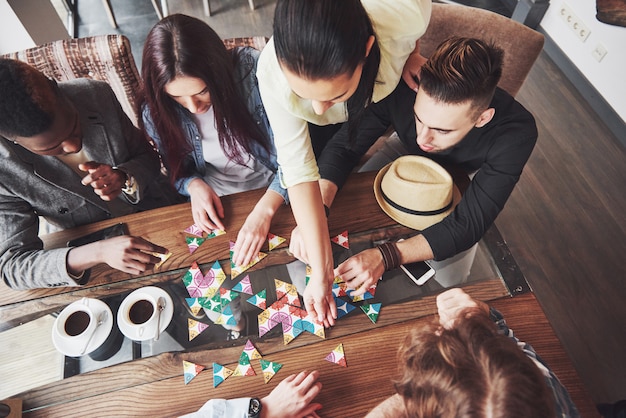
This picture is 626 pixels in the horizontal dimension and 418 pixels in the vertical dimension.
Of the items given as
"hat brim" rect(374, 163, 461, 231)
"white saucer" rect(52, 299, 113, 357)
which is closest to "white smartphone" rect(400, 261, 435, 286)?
"hat brim" rect(374, 163, 461, 231)

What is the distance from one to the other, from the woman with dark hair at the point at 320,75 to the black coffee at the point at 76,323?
2.06 feet

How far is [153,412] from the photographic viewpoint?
991mm

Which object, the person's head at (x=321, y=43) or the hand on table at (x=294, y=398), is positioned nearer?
the person's head at (x=321, y=43)

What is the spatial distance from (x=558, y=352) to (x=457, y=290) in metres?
0.29

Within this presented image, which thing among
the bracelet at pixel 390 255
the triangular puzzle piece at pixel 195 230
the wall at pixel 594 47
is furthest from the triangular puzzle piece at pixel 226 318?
the wall at pixel 594 47

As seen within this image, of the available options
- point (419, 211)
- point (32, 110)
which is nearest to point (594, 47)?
point (419, 211)

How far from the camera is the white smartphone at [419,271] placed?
1.20 m

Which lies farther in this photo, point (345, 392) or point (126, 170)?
point (126, 170)

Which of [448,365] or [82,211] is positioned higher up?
[448,365]

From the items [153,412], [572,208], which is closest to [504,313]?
[153,412]

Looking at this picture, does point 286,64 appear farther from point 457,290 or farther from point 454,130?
point 457,290

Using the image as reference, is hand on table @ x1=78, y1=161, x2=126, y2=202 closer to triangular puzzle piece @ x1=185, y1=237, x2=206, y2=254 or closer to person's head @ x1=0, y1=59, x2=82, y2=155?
person's head @ x1=0, y1=59, x2=82, y2=155

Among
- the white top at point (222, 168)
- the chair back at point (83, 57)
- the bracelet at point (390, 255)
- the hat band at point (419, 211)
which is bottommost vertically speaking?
the white top at point (222, 168)

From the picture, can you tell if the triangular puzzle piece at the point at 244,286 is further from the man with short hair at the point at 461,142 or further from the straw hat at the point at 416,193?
the straw hat at the point at 416,193
